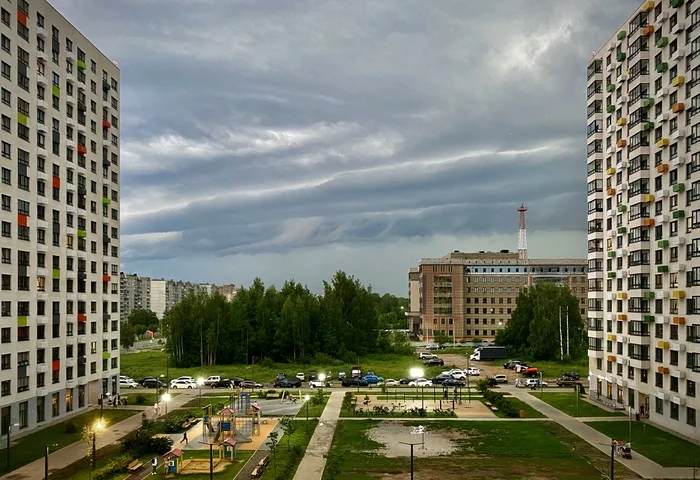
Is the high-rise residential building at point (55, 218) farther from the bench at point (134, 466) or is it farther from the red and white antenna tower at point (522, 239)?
the red and white antenna tower at point (522, 239)

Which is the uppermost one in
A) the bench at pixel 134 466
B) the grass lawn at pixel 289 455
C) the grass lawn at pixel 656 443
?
the bench at pixel 134 466

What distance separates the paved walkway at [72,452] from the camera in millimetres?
40000

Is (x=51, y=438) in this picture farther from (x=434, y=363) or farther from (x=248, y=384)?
(x=434, y=363)

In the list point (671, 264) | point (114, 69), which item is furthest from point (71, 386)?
point (671, 264)

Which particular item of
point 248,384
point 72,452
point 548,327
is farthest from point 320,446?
point 548,327

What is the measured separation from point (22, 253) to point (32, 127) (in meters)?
11.6

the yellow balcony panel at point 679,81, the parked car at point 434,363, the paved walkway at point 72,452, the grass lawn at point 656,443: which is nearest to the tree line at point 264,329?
the parked car at point 434,363

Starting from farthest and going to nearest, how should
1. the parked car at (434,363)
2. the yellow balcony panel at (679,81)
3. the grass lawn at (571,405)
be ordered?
1. the parked car at (434,363)
2. the grass lawn at (571,405)
3. the yellow balcony panel at (679,81)

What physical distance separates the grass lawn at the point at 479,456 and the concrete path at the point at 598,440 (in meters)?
1.61

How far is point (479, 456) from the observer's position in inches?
1731

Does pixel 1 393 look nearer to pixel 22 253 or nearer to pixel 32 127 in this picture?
pixel 22 253

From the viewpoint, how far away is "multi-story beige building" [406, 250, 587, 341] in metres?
150

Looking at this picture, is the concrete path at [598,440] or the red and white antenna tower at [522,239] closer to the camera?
the concrete path at [598,440]

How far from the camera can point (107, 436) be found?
2021 inches
